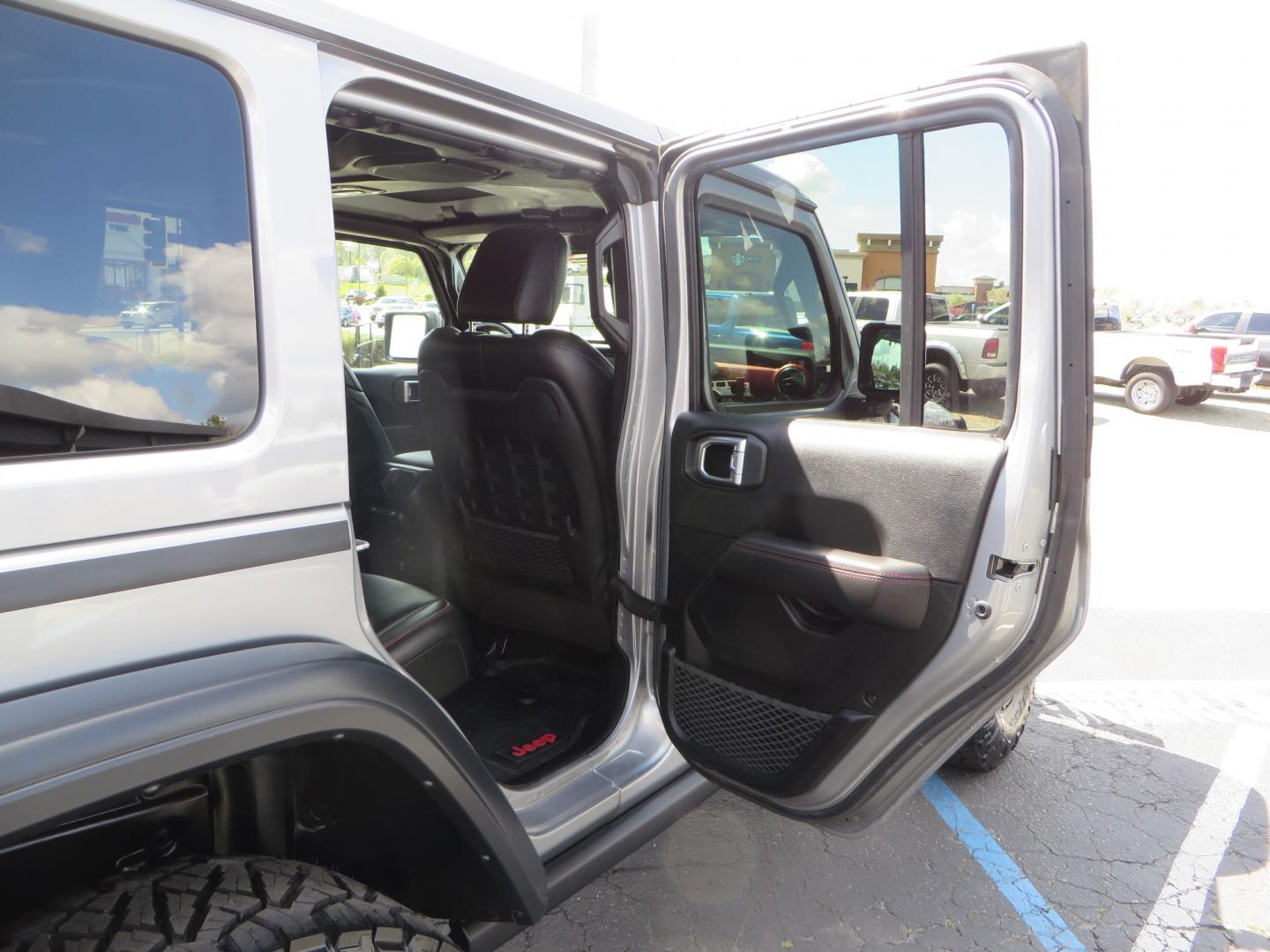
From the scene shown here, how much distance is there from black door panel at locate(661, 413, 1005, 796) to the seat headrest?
49cm

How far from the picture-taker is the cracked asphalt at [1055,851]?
2.29 m

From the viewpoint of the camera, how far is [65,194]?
111 cm

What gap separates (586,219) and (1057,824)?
2787 millimetres

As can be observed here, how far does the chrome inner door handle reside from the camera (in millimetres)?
2012

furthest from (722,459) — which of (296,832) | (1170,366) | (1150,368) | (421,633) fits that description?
(1150,368)

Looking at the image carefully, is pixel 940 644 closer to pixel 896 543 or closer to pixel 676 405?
pixel 896 543

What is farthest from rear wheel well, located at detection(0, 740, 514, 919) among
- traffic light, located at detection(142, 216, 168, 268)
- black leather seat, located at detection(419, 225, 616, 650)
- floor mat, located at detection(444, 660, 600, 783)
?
black leather seat, located at detection(419, 225, 616, 650)

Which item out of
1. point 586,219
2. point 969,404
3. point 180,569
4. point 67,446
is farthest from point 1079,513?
point 586,219

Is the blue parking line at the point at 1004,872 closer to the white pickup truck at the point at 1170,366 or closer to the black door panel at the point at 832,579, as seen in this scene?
the black door panel at the point at 832,579

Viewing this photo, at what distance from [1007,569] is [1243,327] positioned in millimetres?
16422

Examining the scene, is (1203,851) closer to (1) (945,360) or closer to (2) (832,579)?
(2) (832,579)

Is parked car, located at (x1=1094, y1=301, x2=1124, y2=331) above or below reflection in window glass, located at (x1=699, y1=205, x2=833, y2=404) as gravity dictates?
above

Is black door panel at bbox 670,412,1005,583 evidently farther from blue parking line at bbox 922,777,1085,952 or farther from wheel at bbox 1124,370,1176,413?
wheel at bbox 1124,370,1176,413

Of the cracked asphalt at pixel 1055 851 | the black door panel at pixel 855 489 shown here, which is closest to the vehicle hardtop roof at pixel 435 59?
the black door panel at pixel 855 489
